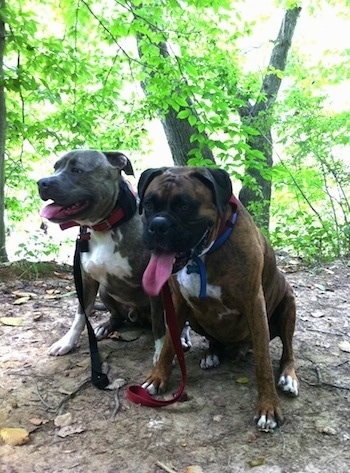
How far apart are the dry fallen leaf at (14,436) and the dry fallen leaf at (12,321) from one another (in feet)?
4.97

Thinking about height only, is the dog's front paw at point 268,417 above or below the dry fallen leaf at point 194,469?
above

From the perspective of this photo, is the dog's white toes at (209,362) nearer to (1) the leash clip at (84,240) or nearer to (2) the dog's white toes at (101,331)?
(2) the dog's white toes at (101,331)

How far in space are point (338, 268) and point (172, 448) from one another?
4697mm

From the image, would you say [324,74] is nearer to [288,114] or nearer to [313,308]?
[288,114]

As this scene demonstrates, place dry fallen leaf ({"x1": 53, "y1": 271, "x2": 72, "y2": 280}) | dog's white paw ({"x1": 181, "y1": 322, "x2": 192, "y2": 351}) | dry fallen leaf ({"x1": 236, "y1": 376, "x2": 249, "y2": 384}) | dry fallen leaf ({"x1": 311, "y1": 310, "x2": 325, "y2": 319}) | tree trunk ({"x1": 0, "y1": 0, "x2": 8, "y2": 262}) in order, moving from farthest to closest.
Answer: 1. dry fallen leaf ({"x1": 53, "y1": 271, "x2": 72, "y2": 280})
2. tree trunk ({"x1": 0, "y1": 0, "x2": 8, "y2": 262})
3. dry fallen leaf ({"x1": 311, "y1": 310, "x2": 325, "y2": 319})
4. dog's white paw ({"x1": 181, "y1": 322, "x2": 192, "y2": 351})
5. dry fallen leaf ({"x1": 236, "y1": 376, "x2": 249, "y2": 384})

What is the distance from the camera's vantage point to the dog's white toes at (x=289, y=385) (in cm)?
280

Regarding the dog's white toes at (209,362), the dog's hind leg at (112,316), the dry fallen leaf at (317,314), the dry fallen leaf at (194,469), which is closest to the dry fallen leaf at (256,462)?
the dry fallen leaf at (194,469)

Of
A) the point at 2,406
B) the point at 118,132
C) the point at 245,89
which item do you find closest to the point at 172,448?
the point at 2,406

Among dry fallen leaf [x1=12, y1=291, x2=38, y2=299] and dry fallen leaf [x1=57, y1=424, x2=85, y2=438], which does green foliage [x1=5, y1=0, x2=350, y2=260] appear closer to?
dry fallen leaf [x1=12, y1=291, x2=38, y2=299]

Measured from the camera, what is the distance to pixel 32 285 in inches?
197

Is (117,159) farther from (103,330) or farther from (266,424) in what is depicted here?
(266,424)

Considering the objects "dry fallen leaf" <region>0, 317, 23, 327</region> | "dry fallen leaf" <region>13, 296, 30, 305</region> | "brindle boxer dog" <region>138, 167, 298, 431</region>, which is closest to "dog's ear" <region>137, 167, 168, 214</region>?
"brindle boxer dog" <region>138, 167, 298, 431</region>

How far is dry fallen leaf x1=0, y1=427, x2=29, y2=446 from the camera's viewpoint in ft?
7.50

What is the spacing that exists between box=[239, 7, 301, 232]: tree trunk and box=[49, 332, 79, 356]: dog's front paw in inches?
121
